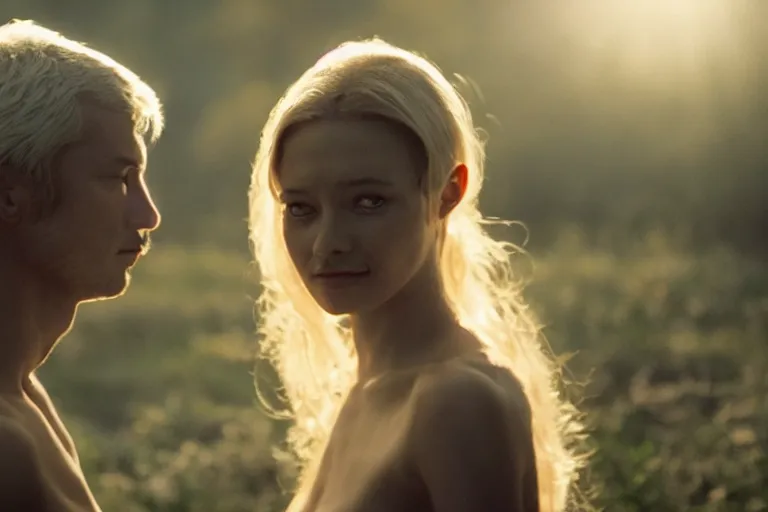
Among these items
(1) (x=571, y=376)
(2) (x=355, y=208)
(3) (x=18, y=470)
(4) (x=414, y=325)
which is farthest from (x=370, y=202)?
(1) (x=571, y=376)

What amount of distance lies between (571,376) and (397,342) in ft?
3.07

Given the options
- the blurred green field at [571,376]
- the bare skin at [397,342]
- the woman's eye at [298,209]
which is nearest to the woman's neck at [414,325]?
the bare skin at [397,342]

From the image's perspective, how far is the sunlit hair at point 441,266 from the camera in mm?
1067

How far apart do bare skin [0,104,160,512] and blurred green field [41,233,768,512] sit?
0.79m

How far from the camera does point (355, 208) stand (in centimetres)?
106

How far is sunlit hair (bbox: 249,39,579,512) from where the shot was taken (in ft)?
3.50

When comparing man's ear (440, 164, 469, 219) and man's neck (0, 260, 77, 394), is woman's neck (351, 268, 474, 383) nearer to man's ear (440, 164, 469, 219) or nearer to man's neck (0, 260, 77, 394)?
man's ear (440, 164, 469, 219)

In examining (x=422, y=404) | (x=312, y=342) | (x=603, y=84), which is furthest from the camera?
(x=603, y=84)

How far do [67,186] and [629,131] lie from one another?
128 centimetres

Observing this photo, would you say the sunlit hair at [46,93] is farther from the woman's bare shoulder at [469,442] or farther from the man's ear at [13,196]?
the woman's bare shoulder at [469,442]

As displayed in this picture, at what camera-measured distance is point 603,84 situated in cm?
213

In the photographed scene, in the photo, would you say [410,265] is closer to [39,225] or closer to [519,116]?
[39,225]

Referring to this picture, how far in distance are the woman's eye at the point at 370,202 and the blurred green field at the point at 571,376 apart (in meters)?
0.82

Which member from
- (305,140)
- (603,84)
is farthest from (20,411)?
(603,84)
